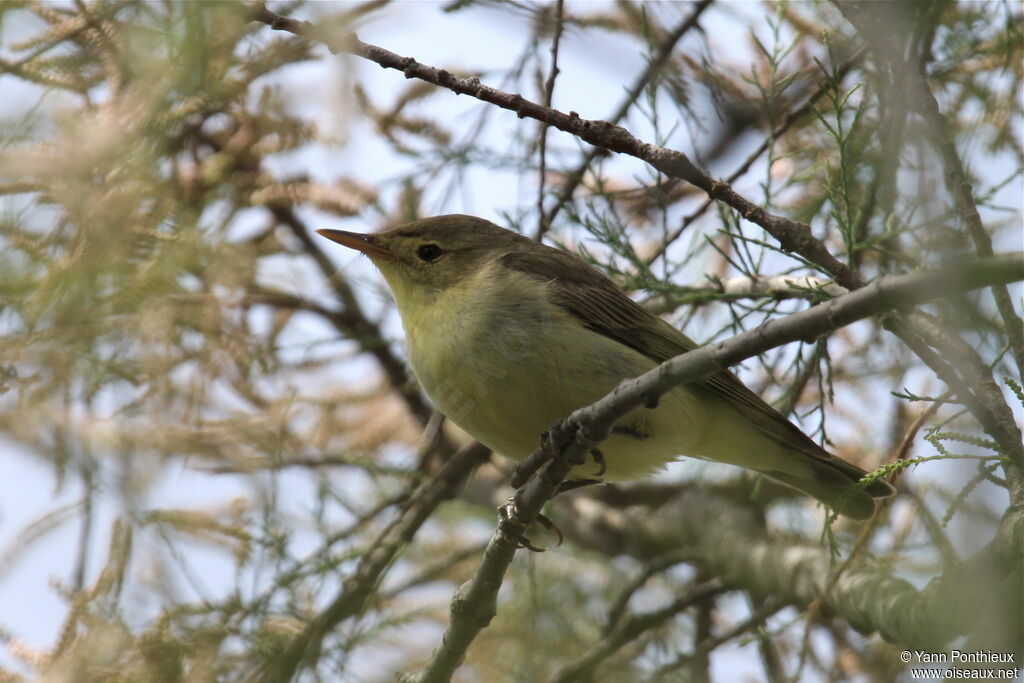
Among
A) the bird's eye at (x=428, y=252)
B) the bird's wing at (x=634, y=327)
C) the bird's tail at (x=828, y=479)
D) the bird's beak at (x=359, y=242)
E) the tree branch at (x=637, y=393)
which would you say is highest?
the bird's beak at (x=359, y=242)

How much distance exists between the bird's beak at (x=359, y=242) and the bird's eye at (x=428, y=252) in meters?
0.13

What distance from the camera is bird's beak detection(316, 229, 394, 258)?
4.62 metres

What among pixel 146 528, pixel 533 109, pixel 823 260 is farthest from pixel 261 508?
pixel 823 260

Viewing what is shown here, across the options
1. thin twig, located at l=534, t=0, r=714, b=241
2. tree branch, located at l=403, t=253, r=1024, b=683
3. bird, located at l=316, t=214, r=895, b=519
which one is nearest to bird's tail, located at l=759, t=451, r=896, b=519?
bird, located at l=316, t=214, r=895, b=519

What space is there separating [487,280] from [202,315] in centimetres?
139

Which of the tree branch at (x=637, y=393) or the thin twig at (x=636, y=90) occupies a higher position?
the thin twig at (x=636, y=90)

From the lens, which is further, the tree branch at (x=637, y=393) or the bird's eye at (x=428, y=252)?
the bird's eye at (x=428, y=252)

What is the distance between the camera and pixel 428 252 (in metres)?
4.61

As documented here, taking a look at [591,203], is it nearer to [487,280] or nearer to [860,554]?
[487,280]

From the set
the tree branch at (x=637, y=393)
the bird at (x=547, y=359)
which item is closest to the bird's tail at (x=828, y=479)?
the bird at (x=547, y=359)

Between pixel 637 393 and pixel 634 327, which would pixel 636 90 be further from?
pixel 637 393

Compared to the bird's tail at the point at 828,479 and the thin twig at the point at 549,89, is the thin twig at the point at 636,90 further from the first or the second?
the bird's tail at the point at 828,479

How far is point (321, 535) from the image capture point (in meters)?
4.59

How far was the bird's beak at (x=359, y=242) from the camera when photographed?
4617 mm
